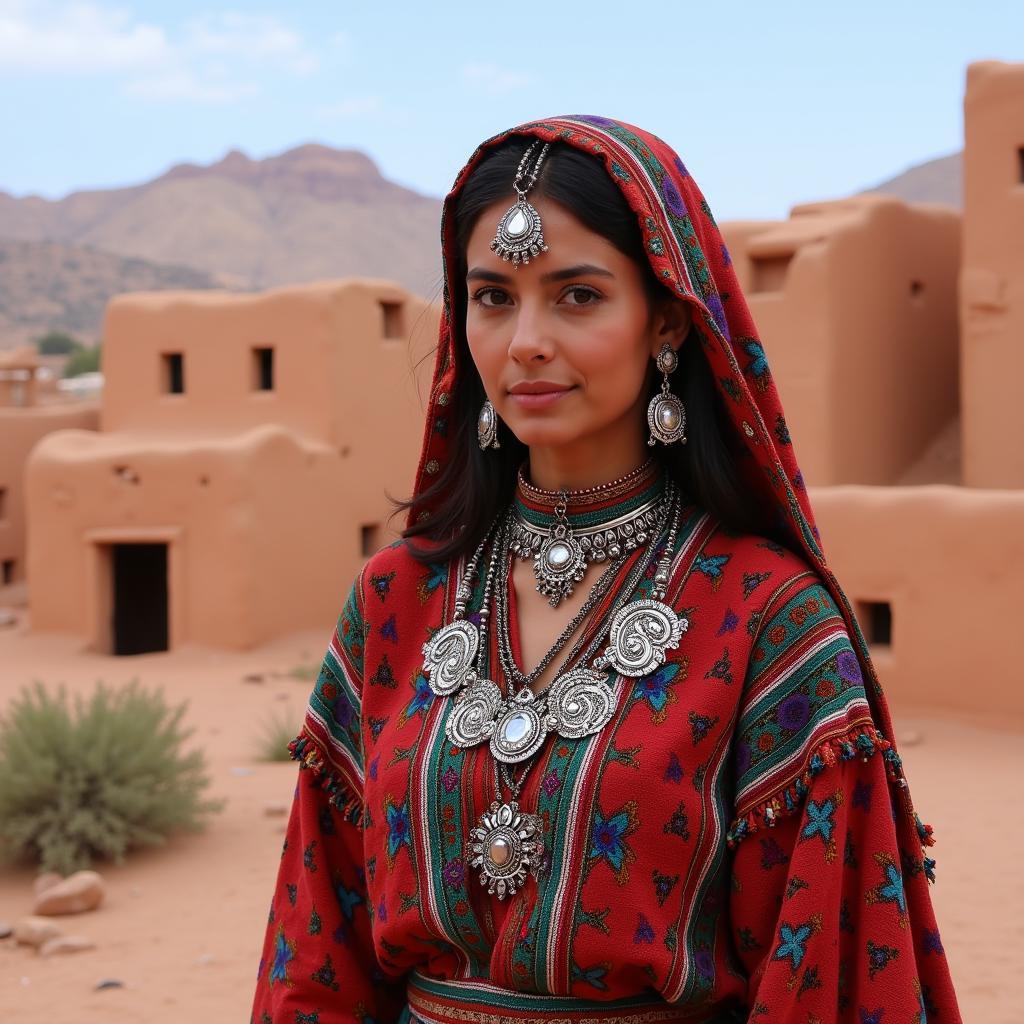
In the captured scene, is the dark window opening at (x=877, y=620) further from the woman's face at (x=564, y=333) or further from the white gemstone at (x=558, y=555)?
the woman's face at (x=564, y=333)

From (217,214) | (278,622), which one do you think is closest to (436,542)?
(278,622)

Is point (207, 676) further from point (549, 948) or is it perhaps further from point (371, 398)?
point (549, 948)

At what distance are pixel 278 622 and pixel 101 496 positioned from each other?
2.51 metres

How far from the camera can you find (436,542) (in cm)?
231

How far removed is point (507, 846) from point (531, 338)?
702mm

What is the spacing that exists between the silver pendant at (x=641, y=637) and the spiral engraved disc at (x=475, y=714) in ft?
0.57

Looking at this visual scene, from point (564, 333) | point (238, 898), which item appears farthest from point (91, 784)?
point (564, 333)

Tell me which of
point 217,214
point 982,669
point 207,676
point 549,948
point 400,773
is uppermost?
point 217,214

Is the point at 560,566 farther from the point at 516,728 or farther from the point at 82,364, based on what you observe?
the point at 82,364

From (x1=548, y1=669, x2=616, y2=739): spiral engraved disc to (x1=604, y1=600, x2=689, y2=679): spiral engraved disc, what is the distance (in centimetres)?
4

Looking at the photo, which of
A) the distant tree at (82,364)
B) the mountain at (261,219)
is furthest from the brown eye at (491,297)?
the mountain at (261,219)

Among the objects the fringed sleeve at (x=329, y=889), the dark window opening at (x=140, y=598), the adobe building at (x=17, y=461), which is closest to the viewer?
the fringed sleeve at (x=329, y=889)

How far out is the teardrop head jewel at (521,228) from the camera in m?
1.99

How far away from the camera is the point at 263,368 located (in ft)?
59.0
